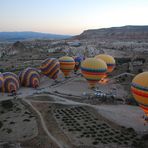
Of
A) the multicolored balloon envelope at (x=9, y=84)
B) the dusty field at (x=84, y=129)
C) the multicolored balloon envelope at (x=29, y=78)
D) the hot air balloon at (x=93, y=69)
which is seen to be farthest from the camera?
the multicolored balloon envelope at (x=29, y=78)

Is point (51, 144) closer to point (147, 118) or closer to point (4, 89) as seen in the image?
point (147, 118)

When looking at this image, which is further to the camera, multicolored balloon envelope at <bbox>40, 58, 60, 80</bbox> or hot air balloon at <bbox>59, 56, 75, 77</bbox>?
hot air balloon at <bbox>59, 56, 75, 77</bbox>

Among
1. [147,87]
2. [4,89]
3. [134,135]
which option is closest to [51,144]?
[134,135]

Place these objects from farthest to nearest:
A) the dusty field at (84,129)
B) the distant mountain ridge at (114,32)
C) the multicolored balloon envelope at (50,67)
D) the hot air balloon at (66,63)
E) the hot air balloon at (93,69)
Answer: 1. the distant mountain ridge at (114,32)
2. the hot air balloon at (66,63)
3. the multicolored balloon envelope at (50,67)
4. the hot air balloon at (93,69)
5. the dusty field at (84,129)

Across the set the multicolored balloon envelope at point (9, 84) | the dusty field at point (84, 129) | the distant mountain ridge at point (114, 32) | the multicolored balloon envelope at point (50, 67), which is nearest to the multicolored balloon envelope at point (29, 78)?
the multicolored balloon envelope at point (50, 67)

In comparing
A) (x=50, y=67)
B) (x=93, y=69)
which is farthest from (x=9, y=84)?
(x=93, y=69)

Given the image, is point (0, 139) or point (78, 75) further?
point (78, 75)

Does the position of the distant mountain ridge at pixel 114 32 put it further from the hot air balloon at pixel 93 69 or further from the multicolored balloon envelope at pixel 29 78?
the hot air balloon at pixel 93 69

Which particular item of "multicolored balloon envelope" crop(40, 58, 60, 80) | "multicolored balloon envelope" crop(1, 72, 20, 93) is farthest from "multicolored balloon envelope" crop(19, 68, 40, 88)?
"multicolored balloon envelope" crop(1, 72, 20, 93)

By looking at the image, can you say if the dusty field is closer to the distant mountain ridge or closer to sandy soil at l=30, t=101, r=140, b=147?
sandy soil at l=30, t=101, r=140, b=147

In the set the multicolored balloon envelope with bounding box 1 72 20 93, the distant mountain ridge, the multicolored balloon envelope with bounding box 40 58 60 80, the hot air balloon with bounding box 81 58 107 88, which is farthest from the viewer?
the distant mountain ridge

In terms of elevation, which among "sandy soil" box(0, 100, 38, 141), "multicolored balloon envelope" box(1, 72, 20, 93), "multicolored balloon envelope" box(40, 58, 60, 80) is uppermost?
"multicolored balloon envelope" box(40, 58, 60, 80)
